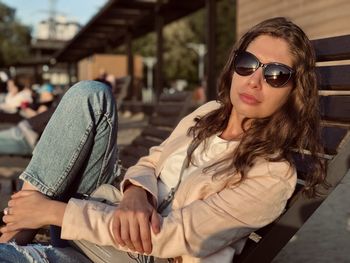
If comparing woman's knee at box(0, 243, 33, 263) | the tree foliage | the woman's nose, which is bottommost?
the tree foliage

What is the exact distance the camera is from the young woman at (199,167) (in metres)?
1.61

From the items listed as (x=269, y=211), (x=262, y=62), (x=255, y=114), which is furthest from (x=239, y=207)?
(x=262, y=62)

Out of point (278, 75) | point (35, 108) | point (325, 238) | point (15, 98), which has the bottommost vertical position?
point (15, 98)

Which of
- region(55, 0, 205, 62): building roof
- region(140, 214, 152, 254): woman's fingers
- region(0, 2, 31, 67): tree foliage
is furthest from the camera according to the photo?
region(0, 2, 31, 67): tree foliage

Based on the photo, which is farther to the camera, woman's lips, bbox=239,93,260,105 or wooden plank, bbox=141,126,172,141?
wooden plank, bbox=141,126,172,141

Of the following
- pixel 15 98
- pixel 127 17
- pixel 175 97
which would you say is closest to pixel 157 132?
pixel 175 97

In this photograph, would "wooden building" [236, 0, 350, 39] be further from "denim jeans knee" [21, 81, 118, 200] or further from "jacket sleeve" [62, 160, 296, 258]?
"jacket sleeve" [62, 160, 296, 258]

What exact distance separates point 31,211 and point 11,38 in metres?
69.3

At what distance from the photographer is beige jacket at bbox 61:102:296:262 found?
1591 mm

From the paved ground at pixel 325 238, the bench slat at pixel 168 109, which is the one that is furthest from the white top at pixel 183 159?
the bench slat at pixel 168 109

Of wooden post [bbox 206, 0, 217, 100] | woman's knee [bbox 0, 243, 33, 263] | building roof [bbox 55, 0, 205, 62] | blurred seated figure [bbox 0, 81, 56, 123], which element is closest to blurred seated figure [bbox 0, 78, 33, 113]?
blurred seated figure [bbox 0, 81, 56, 123]

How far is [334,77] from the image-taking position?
2.14 m

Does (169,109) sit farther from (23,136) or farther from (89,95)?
(89,95)

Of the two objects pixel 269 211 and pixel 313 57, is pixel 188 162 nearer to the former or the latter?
pixel 269 211
